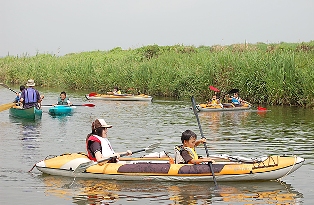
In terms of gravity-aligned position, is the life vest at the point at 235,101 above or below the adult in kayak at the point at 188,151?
above

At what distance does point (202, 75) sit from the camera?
26.9 meters

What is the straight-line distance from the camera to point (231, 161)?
A: 10961 millimetres

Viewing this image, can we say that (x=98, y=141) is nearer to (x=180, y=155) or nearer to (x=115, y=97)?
(x=180, y=155)

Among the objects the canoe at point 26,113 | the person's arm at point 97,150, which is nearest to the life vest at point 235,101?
the canoe at point 26,113

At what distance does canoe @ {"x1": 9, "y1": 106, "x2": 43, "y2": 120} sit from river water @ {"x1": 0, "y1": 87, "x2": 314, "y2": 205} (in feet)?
0.77

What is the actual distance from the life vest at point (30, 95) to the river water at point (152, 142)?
67 centimetres

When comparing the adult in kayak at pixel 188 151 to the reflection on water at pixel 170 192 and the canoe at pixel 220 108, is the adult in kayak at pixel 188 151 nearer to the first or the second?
the reflection on water at pixel 170 192

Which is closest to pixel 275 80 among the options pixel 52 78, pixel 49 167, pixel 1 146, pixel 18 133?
pixel 18 133

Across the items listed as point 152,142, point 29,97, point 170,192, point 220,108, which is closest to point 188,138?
point 170,192

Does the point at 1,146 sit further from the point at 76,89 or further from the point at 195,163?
the point at 76,89

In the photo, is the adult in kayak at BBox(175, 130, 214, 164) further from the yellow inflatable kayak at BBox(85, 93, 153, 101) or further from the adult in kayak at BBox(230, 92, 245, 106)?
the yellow inflatable kayak at BBox(85, 93, 153, 101)

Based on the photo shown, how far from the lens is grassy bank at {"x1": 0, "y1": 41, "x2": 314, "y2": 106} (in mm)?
23594

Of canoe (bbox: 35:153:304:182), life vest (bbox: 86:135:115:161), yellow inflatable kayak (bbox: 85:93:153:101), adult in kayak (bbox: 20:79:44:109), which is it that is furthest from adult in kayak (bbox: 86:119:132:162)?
yellow inflatable kayak (bbox: 85:93:153:101)

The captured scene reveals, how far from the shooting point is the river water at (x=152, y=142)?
9562mm
